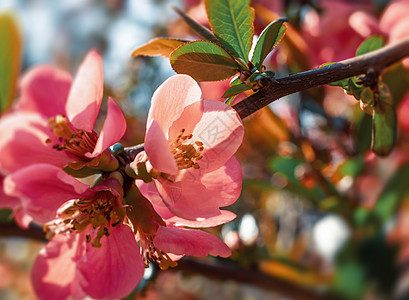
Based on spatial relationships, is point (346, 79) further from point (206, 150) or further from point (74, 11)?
point (74, 11)

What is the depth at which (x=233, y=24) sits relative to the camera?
1.14ft

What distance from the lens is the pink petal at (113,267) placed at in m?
0.35

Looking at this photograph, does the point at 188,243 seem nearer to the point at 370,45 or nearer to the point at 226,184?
the point at 226,184

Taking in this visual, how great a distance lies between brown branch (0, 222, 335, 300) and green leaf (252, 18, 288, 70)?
0.35m

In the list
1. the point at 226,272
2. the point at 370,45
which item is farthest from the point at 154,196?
the point at 226,272

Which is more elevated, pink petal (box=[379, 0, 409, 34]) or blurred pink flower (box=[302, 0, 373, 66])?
pink petal (box=[379, 0, 409, 34])

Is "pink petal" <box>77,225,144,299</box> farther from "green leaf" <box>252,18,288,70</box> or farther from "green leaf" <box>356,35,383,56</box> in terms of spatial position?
"green leaf" <box>356,35,383,56</box>

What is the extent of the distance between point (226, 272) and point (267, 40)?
474 mm

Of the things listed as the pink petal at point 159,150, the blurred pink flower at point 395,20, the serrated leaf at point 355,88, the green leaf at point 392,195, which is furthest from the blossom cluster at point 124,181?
the green leaf at point 392,195

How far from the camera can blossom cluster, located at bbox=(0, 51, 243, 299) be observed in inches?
13.0

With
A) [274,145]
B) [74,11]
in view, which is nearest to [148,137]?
[274,145]

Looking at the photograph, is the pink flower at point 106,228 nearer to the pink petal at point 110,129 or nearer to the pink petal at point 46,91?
the pink petal at point 110,129

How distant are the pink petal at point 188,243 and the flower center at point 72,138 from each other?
109 millimetres

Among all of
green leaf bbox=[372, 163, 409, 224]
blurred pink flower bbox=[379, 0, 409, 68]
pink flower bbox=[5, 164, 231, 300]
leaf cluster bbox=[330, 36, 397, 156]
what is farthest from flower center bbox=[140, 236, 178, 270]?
green leaf bbox=[372, 163, 409, 224]
